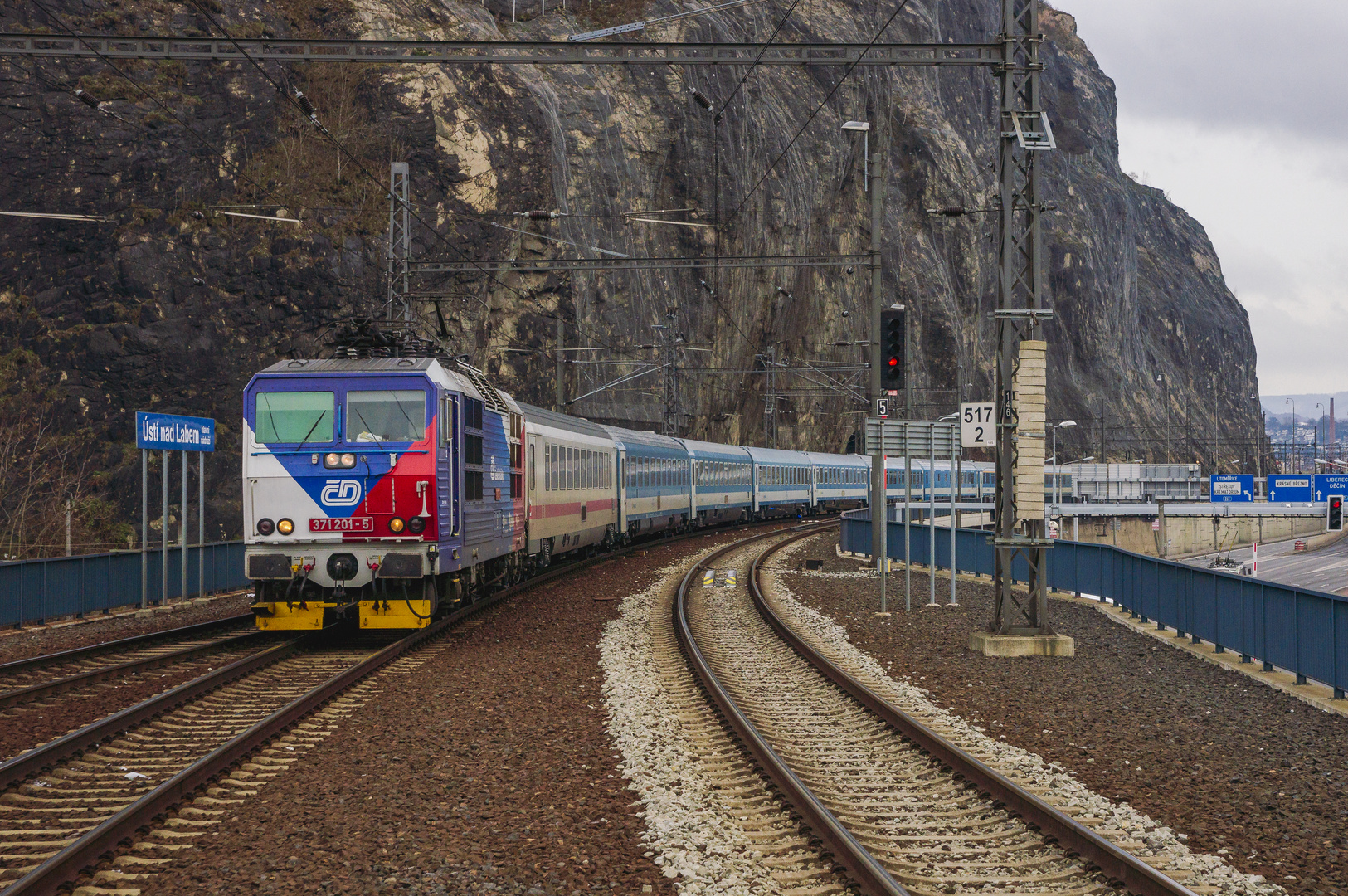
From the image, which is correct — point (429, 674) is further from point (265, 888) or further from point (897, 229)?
point (897, 229)

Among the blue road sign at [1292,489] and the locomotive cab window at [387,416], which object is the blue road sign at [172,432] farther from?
the blue road sign at [1292,489]

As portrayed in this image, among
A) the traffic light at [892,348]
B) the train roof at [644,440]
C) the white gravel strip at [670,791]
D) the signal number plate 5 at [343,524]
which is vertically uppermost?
the traffic light at [892,348]

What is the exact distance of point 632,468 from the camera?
35.3 m

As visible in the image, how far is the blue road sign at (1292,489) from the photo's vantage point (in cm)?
5544

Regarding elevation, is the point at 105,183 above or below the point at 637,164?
below

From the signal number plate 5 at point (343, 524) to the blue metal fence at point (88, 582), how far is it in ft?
19.0

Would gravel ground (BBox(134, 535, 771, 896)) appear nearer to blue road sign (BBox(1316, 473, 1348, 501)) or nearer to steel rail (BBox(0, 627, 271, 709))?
steel rail (BBox(0, 627, 271, 709))

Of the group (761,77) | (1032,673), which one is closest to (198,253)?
(1032,673)

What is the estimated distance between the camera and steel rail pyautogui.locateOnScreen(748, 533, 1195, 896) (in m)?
5.94

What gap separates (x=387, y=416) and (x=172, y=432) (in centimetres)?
760

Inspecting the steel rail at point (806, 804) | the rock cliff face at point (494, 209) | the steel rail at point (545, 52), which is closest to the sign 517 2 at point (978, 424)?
the steel rail at point (545, 52)

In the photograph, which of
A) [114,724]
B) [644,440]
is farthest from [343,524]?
[644,440]

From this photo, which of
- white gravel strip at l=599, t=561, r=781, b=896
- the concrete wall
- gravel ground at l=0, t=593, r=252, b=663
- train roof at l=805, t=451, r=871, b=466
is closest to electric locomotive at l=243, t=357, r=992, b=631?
white gravel strip at l=599, t=561, r=781, b=896

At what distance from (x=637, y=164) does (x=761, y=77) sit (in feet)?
64.2
